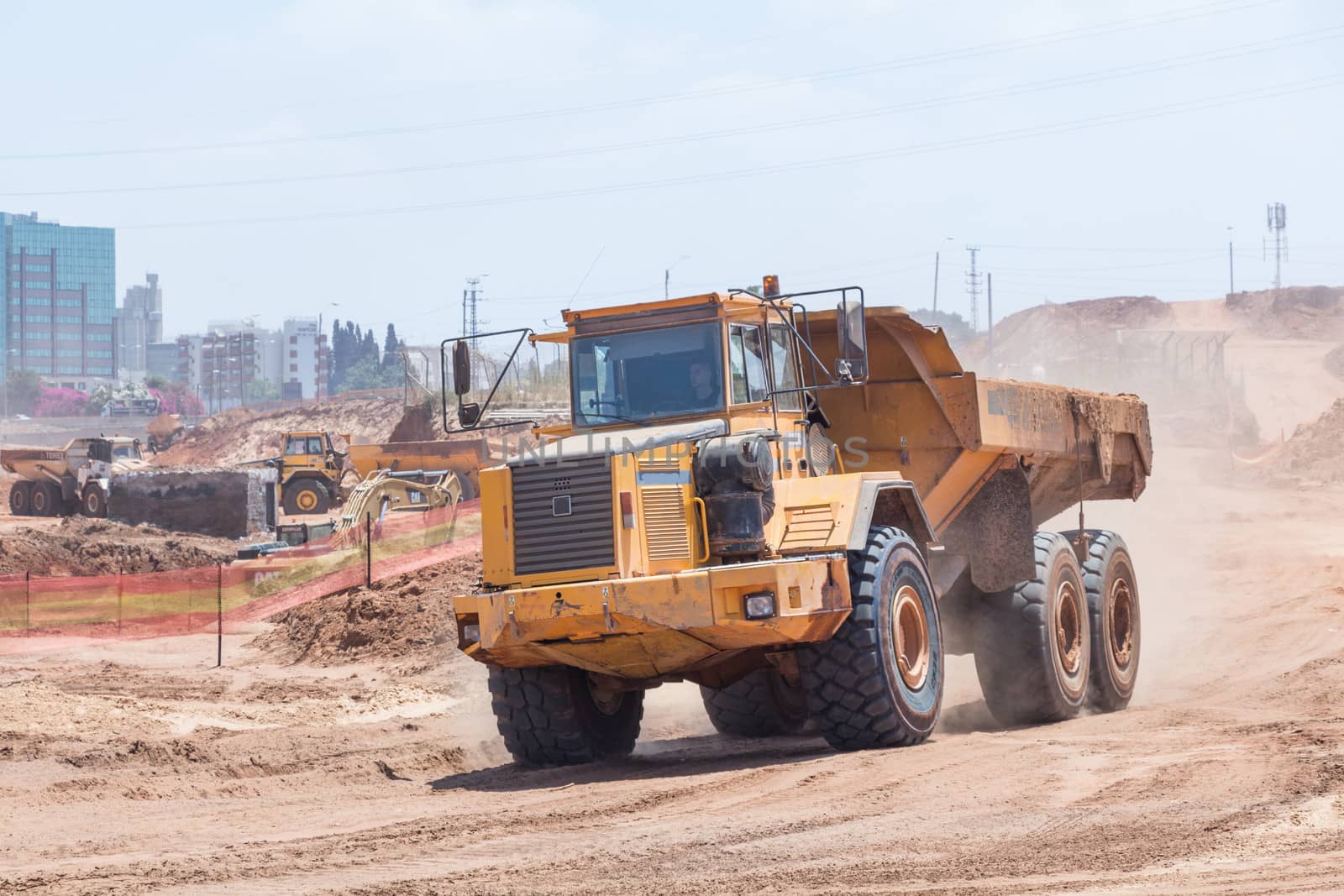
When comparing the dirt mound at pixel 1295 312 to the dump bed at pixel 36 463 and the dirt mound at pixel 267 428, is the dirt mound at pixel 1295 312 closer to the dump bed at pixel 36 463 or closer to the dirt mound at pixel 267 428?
the dirt mound at pixel 267 428

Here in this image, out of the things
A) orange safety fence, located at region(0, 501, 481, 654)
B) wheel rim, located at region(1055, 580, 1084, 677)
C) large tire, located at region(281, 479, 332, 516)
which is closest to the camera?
wheel rim, located at region(1055, 580, 1084, 677)

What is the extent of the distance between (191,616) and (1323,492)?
93.7 ft

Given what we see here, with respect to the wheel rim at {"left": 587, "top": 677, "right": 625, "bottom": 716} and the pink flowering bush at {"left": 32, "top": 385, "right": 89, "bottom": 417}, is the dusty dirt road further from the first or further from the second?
the pink flowering bush at {"left": 32, "top": 385, "right": 89, "bottom": 417}

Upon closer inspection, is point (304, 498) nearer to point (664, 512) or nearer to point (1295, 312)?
point (664, 512)

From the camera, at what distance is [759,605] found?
9562mm

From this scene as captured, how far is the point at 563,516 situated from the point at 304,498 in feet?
120

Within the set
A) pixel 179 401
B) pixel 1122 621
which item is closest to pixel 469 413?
pixel 1122 621

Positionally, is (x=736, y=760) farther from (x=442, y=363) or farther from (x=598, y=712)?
(x=442, y=363)

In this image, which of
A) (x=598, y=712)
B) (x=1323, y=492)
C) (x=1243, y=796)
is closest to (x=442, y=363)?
(x=598, y=712)

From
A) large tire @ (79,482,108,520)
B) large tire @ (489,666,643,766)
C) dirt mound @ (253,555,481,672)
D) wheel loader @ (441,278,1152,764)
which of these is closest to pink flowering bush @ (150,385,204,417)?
large tire @ (79,482,108,520)

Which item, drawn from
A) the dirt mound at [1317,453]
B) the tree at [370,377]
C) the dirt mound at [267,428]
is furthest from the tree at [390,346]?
the dirt mound at [1317,453]

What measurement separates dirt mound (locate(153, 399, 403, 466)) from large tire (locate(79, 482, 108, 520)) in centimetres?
3066

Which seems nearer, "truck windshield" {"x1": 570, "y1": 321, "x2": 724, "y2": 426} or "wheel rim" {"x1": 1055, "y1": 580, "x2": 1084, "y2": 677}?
"truck windshield" {"x1": 570, "y1": 321, "x2": 724, "y2": 426}

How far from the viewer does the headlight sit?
9539mm
